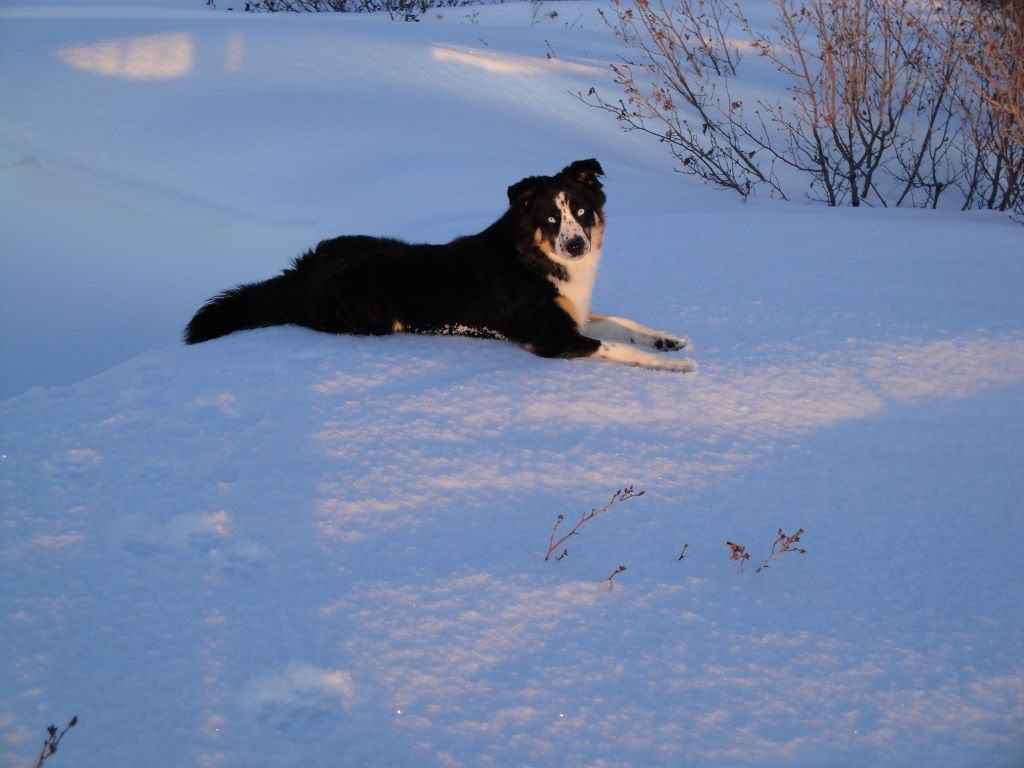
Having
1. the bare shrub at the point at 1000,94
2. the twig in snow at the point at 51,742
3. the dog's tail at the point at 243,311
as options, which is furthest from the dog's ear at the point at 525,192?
the bare shrub at the point at 1000,94

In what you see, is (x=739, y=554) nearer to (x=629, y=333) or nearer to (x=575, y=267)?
(x=629, y=333)

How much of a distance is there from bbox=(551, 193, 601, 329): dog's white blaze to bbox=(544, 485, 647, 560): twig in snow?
5.06 ft

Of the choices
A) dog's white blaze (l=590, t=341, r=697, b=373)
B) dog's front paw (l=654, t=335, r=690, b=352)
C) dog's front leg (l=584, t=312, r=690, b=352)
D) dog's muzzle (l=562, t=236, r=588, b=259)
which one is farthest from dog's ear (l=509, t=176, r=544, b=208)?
dog's front paw (l=654, t=335, r=690, b=352)

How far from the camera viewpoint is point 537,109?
8641 mm

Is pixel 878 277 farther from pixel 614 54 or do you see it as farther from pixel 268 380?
pixel 614 54

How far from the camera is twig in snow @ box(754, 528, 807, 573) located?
286 centimetres

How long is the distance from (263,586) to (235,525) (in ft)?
1.12

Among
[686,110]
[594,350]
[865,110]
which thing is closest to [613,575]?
[594,350]

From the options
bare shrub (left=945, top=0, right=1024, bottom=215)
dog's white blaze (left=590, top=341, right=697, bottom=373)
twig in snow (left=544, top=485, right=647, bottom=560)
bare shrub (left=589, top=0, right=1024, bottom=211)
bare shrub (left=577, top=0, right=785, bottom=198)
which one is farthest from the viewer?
bare shrub (left=577, top=0, right=785, bottom=198)

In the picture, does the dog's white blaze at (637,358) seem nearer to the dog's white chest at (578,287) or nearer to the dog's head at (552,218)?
the dog's white chest at (578,287)

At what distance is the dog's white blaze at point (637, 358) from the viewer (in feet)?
13.7

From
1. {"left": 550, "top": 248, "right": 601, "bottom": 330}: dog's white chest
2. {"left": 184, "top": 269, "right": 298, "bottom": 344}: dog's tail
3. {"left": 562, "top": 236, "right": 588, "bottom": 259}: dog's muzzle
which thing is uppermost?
{"left": 562, "top": 236, "right": 588, "bottom": 259}: dog's muzzle

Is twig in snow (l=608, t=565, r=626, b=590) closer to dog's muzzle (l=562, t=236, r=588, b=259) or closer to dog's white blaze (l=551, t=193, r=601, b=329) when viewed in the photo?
dog's white blaze (l=551, t=193, r=601, b=329)

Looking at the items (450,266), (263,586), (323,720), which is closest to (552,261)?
(450,266)
